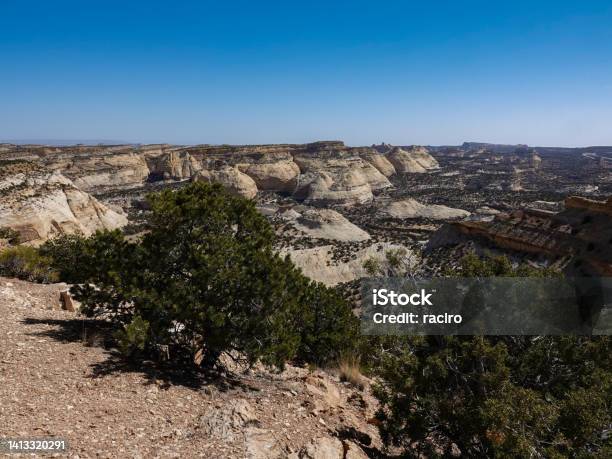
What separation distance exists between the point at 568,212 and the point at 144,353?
35.3m

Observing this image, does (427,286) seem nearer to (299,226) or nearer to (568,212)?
(568,212)

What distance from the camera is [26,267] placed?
52.9 feet

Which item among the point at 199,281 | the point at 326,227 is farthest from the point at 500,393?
the point at 326,227

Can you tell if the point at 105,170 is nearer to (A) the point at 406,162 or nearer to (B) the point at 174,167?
(B) the point at 174,167

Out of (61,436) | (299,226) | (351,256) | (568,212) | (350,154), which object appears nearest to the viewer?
(61,436)

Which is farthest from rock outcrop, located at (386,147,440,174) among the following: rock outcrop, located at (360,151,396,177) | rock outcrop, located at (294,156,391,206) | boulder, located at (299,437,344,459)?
boulder, located at (299,437,344,459)

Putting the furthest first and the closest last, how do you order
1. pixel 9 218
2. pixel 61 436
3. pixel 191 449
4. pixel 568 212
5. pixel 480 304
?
pixel 568 212 < pixel 9 218 < pixel 480 304 < pixel 191 449 < pixel 61 436

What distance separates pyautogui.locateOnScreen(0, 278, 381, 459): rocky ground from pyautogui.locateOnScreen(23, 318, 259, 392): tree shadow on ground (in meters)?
0.02

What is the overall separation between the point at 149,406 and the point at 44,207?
30464 millimetres

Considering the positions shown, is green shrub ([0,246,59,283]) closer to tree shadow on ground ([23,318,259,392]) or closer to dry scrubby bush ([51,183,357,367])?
tree shadow on ground ([23,318,259,392])

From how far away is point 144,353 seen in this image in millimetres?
9781

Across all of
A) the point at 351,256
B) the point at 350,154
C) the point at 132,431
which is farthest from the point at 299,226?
the point at 350,154

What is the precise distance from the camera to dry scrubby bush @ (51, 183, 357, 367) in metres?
9.04

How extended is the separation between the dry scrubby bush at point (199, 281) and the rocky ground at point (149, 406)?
791 millimetres
